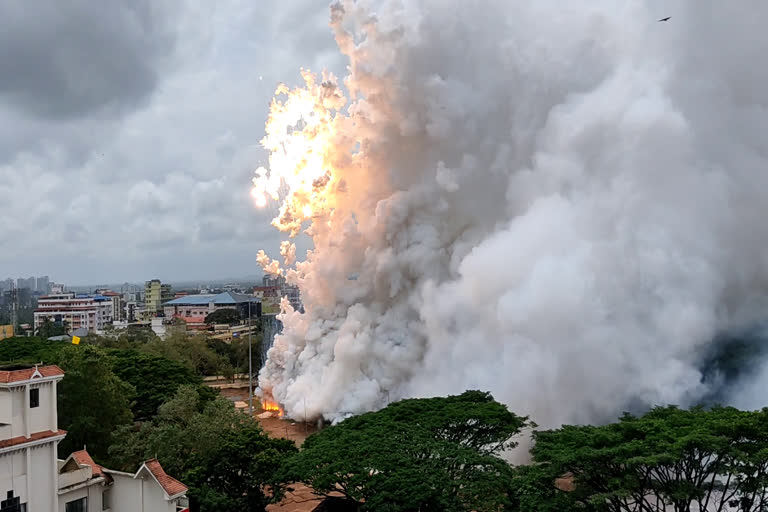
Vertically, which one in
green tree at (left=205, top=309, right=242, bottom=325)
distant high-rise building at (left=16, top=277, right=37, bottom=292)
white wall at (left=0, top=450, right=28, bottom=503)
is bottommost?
white wall at (left=0, top=450, right=28, bottom=503)

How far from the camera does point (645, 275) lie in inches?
840

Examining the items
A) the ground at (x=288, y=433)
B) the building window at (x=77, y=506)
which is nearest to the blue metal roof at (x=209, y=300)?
the ground at (x=288, y=433)

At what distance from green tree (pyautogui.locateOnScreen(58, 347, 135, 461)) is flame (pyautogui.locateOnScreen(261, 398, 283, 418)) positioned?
42.3ft

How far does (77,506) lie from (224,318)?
5651 centimetres

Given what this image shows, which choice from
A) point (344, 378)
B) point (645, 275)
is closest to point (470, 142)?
point (645, 275)

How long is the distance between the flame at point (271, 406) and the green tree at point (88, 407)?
42.3ft

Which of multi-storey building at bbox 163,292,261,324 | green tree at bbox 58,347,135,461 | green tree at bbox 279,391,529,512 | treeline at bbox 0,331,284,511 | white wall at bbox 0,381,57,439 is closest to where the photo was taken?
white wall at bbox 0,381,57,439

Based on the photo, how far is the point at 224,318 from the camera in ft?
221

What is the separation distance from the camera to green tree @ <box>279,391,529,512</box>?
38.1 ft

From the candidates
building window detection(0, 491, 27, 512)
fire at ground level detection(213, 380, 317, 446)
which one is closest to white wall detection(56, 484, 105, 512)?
building window detection(0, 491, 27, 512)

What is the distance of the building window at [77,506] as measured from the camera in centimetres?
1192

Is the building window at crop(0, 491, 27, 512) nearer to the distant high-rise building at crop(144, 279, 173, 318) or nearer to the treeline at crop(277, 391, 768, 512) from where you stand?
the treeline at crop(277, 391, 768, 512)

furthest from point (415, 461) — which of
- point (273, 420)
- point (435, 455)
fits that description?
point (273, 420)

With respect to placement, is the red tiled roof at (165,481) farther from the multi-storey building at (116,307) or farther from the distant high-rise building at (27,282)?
the distant high-rise building at (27,282)
